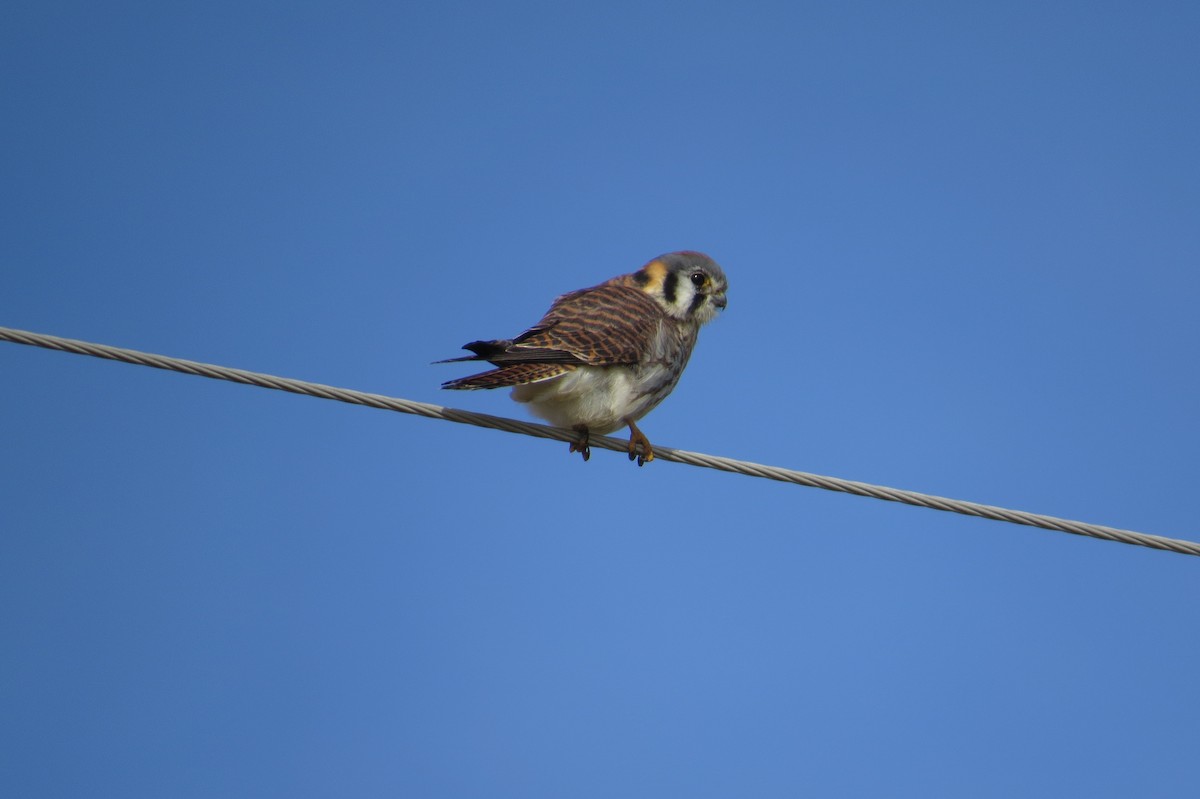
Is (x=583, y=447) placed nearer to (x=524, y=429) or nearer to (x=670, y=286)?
(x=524, y=429)

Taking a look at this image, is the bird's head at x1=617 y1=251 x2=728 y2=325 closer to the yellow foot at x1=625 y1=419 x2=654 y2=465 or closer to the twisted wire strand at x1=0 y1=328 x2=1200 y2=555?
the yellow foot at x1=625 y1=419 x2=654 y2=465

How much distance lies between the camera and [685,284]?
7914 mm

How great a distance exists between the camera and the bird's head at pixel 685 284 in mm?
7801

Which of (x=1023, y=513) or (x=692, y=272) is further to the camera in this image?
(x=692, y=272)

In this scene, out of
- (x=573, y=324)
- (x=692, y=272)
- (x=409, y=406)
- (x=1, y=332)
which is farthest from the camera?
(x=692, y=272)

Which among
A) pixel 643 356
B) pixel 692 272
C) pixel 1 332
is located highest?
pixel 692 272

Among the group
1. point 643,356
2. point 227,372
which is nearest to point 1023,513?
point 643,356

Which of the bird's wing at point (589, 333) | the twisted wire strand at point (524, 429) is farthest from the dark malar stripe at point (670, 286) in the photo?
the twisted wire strand at point (524, 429)

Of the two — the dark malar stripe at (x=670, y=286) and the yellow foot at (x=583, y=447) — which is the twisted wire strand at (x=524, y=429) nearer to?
the yellow foot at (x=583, y=447)

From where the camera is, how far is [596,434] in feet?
22.3

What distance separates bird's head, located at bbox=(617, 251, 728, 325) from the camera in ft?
25.6

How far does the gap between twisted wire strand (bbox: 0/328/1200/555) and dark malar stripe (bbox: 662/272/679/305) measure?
7.16 ft

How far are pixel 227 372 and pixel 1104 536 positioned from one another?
3593mm

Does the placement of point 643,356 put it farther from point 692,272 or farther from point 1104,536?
point 1104,536
